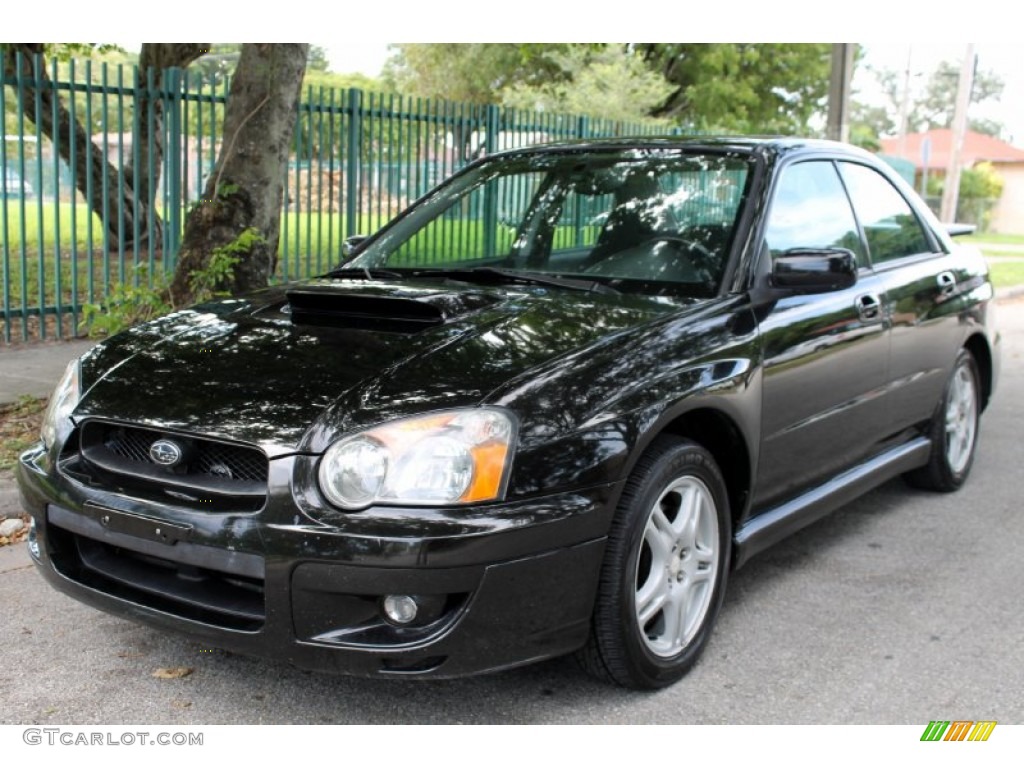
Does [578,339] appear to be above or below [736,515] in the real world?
above

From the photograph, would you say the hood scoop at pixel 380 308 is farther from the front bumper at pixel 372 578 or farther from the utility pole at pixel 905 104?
the utility pole at pixel 905 104

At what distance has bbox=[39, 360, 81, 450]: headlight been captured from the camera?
3.31 m

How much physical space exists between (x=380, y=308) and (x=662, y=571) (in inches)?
48.1

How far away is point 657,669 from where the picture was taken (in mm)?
3273

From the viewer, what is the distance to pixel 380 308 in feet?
11.8

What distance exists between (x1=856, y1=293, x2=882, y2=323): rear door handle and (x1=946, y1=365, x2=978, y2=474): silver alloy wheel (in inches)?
44.4

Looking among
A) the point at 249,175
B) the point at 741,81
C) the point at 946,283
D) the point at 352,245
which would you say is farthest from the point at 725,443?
the point at 741,81

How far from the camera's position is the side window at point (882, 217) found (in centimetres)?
475

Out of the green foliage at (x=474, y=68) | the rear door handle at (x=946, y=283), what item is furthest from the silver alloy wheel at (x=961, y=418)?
the green foliage at (x=474, y=68)

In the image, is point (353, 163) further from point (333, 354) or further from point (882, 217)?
point (333, 354)

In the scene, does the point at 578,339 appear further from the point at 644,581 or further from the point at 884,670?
the point at 884,670

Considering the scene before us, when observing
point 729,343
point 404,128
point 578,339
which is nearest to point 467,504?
point 578,339

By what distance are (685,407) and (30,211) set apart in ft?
59.7
